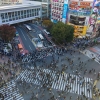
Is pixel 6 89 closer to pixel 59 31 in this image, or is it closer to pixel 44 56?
pixel 44 56

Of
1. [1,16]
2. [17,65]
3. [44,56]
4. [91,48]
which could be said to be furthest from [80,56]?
[1,16]

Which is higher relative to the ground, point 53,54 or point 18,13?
point 18,13

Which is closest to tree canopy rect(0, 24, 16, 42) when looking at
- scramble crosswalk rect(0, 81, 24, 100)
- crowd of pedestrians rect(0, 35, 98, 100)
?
crowd of pedestrians rect(0, 35, 98, 100)

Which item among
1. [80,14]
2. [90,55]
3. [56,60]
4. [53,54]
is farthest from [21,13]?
[90,55]

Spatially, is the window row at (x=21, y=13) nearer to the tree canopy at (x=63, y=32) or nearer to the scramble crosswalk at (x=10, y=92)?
the tree canopy at (x=63, y=32)

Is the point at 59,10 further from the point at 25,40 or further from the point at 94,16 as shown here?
the point at 25,40
